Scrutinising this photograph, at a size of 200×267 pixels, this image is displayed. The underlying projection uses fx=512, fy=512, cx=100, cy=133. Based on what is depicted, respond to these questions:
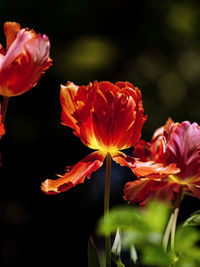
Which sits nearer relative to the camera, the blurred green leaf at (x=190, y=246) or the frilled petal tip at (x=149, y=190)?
the blurred green leaf at (x=190, y=246)

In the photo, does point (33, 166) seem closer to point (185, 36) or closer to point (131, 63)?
point (131, 63)

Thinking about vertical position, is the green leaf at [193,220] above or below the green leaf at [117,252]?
above

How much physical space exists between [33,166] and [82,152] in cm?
33

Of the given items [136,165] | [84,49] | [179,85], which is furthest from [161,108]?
[136,165]

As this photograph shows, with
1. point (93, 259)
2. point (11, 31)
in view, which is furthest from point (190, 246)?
point (11, 31)

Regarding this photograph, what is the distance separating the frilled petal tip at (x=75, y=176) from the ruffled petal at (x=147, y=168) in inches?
0.8

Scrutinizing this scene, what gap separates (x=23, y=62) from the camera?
45 centimetres

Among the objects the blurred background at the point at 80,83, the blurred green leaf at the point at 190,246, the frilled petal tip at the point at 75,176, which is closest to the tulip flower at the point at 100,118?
the frilled petal tip at the point at 75,176

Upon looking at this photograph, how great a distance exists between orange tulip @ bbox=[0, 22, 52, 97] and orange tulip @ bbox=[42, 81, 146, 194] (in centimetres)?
4

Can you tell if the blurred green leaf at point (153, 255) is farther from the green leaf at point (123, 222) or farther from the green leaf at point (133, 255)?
the green leaf at point (133, 255)

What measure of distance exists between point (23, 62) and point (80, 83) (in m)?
2.12

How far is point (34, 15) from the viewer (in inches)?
107

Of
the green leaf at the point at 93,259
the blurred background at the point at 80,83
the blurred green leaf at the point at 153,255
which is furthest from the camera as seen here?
the blurred background at the point at 80,83

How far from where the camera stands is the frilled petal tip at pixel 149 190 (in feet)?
1.67
